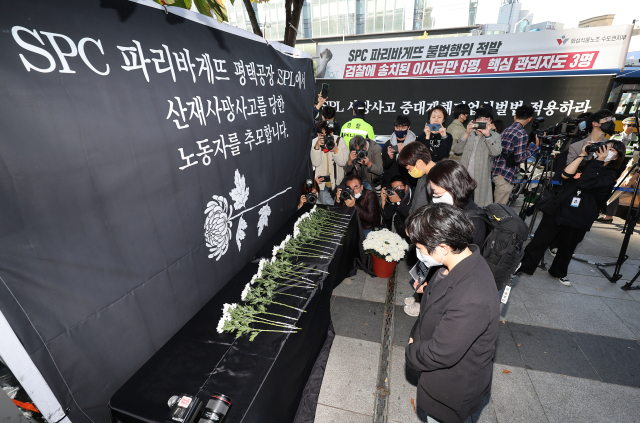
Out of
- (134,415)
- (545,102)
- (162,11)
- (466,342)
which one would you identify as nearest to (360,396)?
(466,342)

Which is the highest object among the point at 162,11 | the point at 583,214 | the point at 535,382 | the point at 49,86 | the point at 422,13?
the point at 422,13

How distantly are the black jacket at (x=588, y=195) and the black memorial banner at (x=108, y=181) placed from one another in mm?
4051

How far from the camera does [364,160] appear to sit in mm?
4312

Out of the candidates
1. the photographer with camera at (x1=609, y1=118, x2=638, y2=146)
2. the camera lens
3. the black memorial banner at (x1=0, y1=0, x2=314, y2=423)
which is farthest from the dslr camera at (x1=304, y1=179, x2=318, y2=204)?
the photographer with camera at (x1=609, y1=118, x2=638, y2=146)

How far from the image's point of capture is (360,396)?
250 cm

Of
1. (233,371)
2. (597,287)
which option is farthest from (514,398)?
(597,287)

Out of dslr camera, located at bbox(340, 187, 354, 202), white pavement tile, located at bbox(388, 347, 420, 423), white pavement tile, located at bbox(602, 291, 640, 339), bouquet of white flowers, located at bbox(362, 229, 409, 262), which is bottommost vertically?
white pavement tile, located at bbox(602, 291, 640, 339)

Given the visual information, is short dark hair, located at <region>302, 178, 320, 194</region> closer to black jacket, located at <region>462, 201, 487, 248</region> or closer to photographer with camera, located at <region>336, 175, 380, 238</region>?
photographer with camera, located at <region>336, 175, 380, 238</region>

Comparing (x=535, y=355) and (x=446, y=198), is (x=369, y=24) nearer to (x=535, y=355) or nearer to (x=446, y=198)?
(x=446, y=198)

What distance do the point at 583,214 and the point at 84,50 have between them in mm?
5007

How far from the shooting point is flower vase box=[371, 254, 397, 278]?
12.8 feet

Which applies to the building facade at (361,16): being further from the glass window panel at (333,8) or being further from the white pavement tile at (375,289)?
the white pavement tile at (375,289)

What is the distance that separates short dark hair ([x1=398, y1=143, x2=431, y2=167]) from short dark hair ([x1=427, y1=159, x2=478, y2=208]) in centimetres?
80

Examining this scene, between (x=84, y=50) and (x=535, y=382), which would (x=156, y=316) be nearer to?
(x=84, y=50)
